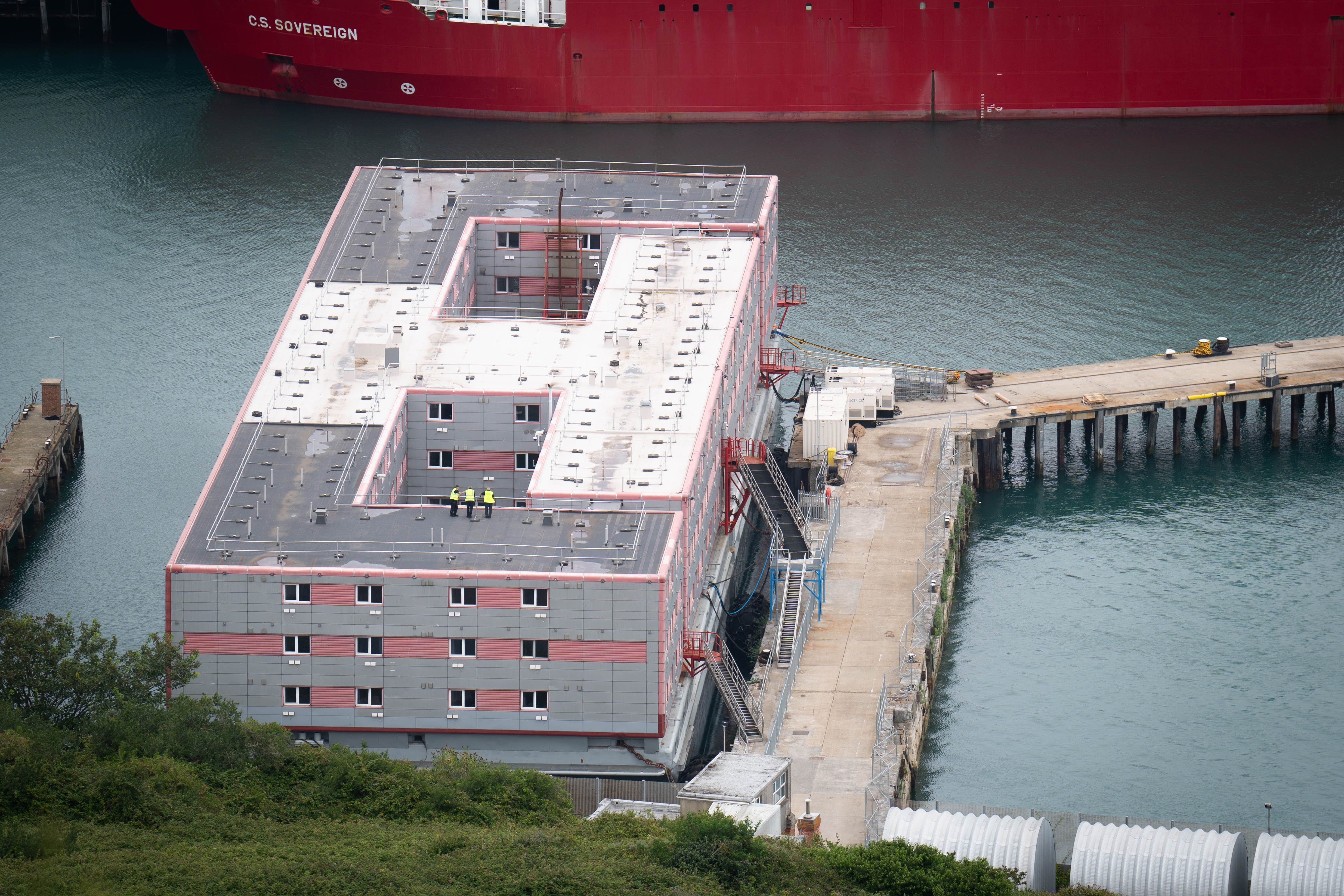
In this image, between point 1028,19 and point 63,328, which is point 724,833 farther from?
point 1028,19

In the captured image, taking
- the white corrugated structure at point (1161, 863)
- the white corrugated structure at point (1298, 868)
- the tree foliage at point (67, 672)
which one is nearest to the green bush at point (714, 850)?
the white corrugated structure at point (1161, 863)

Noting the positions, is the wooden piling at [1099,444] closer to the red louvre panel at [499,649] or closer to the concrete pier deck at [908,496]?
the concrete pier deck at [908,496]

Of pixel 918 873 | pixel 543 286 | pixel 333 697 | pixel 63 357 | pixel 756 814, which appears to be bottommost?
pixel 756 814

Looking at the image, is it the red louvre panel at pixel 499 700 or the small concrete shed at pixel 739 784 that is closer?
the small concrete shed at pixel 739 784

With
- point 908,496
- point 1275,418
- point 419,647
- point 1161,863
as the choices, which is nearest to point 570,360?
point 908,496

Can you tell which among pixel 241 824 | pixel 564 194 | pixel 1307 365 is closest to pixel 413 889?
pixel 241 824

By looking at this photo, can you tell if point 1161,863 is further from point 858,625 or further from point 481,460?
point 481,460

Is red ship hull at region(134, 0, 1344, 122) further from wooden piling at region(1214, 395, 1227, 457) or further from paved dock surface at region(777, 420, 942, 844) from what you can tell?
paved dock surface at region(777, 420, 942, 844)
